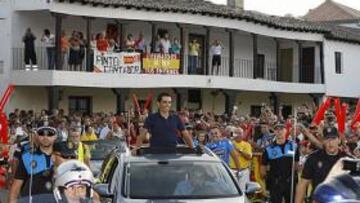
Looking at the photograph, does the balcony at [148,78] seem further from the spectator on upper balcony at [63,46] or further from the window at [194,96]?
the window at [194,96]

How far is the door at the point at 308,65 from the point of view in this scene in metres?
41.0

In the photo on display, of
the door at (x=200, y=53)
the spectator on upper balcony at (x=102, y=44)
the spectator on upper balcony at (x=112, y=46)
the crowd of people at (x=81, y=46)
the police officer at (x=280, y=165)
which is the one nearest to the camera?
the police officer at (x=280, y=165)

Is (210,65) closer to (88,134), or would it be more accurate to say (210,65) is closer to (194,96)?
(194,96)

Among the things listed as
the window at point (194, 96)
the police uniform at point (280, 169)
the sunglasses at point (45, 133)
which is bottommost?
the police uniform at point (280, 169)

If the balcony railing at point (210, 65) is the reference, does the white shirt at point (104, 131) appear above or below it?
below

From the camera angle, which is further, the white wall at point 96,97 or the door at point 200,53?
the door at point 200,53

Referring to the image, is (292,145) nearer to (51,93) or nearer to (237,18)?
(51,93)

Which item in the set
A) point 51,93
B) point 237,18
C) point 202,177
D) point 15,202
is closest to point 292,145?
point 202,177

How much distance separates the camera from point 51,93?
2734cm

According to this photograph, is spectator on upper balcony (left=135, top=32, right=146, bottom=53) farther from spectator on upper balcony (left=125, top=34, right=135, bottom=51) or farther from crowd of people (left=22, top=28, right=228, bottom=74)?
spectator on upper balcony (left=125, top=34, right=135, bottom=51)

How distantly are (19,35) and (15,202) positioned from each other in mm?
22117

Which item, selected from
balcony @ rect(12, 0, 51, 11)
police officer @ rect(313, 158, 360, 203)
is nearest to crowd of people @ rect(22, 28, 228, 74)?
balcony @ rect(12, 0, 51, 11)

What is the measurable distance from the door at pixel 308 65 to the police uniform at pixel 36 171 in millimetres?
34089

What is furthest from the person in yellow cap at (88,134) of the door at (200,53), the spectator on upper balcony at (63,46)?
the door at (200,53)
